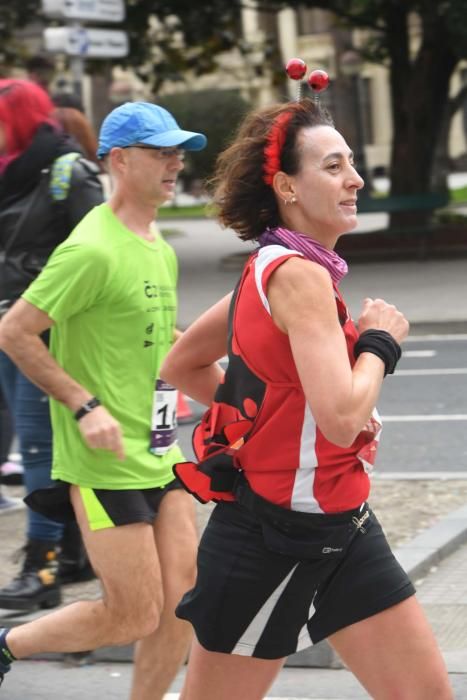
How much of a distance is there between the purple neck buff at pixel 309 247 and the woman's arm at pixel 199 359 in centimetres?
35

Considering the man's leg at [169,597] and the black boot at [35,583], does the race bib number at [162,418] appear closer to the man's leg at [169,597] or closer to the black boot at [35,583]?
the man's leg at [169,597]

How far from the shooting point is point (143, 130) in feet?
13.4

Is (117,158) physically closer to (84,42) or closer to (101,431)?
(101,431)

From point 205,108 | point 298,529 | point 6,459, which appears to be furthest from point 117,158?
point 205,108

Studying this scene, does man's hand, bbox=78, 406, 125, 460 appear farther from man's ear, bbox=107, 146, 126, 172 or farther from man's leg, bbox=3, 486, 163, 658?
man's ear, bbox=107, 146, 126, 172

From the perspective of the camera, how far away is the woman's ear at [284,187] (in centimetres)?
301

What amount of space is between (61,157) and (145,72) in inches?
775

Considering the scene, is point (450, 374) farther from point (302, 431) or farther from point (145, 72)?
point (145, 72)

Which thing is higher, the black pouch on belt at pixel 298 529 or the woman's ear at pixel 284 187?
the woman's ear at pixel 284 187

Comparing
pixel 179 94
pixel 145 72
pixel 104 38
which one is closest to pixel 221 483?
pixel 104 38

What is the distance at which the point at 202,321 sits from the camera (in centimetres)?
330

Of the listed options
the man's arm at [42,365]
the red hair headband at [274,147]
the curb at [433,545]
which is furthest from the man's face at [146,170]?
the curb at [433,545]

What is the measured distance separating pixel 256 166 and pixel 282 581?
89 centimetres

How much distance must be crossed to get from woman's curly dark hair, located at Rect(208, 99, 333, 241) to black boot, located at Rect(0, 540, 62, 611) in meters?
2.41
